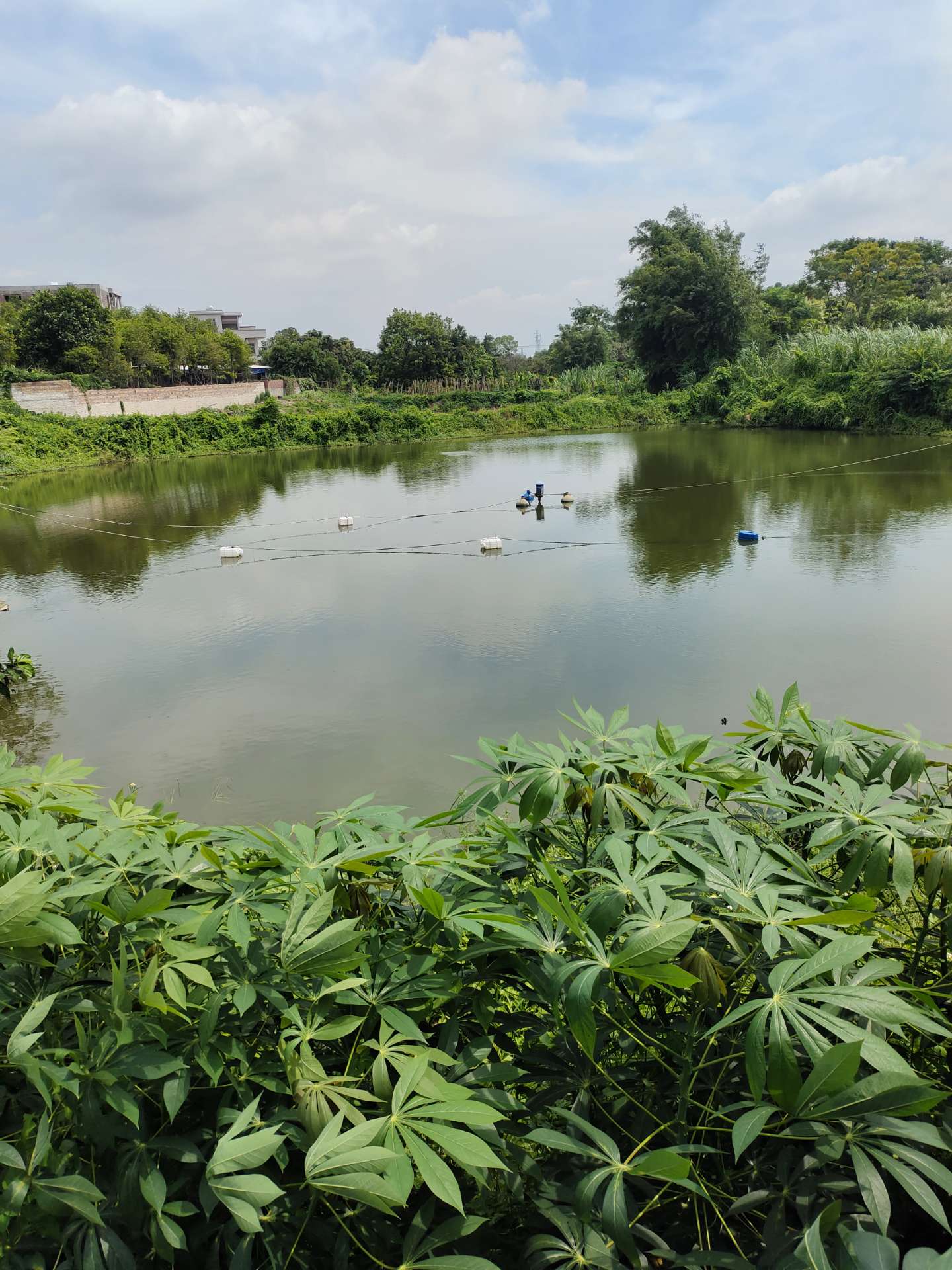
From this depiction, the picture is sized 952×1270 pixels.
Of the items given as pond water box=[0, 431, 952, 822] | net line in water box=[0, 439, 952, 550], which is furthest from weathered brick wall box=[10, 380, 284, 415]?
pond water box=[0, 431, 952, 822]

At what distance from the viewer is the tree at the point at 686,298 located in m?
Result: 24.2

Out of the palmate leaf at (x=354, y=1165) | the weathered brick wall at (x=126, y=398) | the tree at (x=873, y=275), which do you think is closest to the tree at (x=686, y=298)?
the tree at (x=873, y=275)

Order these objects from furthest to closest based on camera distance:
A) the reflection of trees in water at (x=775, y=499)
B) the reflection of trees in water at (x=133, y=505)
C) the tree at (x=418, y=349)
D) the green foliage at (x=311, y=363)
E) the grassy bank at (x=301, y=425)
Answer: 1. the green foliage at (x=311, y=363)
2. the tree at (x=418, y=349)
3. the grassy bank at (x=301, y=425)
4. the reflection of trees in water at (x=133, y=505)
5. the reflection of trees in water at (x=775, y=499)

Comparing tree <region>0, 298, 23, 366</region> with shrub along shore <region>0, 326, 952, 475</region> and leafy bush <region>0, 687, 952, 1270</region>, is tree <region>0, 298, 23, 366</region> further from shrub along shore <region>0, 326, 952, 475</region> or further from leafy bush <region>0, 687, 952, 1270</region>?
leafy bush <region>0, 687, 952, 1270</region>

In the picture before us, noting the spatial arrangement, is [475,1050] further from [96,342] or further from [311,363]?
[311,363]

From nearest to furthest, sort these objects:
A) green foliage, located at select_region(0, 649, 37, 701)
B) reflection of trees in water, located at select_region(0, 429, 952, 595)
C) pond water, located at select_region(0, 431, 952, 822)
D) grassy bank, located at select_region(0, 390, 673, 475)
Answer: pond water, located at select_region(0, 431, 952, 822) < green foliage, located at select_region(0, 649, 37, 701) < reflection of trees in water, located at select_region(0, 429, 952, 595) < grassy bank, located at select_region(0, 390, 673, 475)

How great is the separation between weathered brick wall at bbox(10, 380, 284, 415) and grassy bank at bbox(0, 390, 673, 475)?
3.69 feet

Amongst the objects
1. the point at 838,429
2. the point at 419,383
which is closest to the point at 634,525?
the point at 838,429

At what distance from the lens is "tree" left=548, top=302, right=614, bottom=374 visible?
35000mm

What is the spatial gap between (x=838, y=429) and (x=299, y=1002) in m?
18.9

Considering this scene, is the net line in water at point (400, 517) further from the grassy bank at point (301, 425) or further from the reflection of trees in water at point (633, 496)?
the grassy bank at point (301, 425)

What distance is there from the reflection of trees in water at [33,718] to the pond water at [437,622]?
17 mm

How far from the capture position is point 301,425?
862 inches

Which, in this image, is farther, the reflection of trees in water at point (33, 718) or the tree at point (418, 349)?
the tree at point (418, 349)
